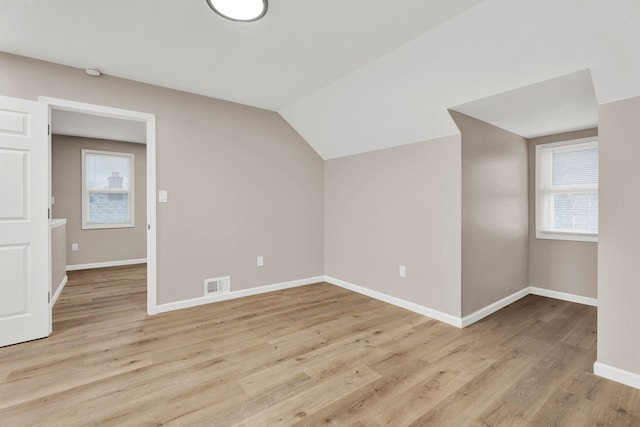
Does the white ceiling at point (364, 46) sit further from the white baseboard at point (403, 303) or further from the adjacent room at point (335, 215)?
the white baseboard at point (403, 303)

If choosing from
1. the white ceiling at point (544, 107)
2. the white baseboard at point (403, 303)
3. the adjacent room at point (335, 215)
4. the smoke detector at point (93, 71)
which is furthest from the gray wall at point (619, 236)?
the smoke detector at point (93, 71)

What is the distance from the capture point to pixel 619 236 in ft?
6.42

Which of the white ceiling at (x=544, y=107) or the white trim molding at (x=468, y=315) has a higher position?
the white ceiling at (x=544, y=107)

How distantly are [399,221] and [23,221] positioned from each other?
357 cm

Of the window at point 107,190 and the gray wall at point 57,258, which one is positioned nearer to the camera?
the gray wall at point 57,258

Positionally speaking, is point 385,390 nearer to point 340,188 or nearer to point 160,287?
point 160,287

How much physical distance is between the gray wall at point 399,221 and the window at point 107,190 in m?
4.09

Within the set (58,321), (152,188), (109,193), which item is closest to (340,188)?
(152,188)

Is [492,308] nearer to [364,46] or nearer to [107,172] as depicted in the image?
[364,46]

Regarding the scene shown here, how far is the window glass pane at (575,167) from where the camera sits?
344cm

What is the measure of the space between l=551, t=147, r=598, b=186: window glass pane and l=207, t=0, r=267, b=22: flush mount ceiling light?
3.87m

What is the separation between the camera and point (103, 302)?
140 inches

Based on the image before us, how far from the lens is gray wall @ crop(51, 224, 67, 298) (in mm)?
3430

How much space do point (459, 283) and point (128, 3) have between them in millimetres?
3404
